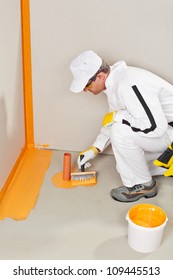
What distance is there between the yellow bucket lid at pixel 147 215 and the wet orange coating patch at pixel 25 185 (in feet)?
1.97

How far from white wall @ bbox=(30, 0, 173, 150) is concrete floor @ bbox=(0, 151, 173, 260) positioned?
53 cm

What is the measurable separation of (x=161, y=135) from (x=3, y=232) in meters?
1.01

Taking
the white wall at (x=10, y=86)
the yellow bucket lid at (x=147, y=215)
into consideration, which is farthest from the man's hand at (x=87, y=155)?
the yellow bucket lid at (x=147, y=215)

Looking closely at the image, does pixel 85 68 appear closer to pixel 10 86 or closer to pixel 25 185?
pixel 10 86

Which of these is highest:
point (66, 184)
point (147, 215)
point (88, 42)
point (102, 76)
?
point (88, 42)

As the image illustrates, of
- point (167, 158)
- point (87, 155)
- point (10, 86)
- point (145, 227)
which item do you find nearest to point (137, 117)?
point (167, 158)

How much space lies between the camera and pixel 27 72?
2.71 metres

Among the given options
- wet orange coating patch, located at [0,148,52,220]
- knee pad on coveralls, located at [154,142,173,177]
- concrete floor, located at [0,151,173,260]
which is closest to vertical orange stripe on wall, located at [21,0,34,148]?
wet orange coating patch, located at [0,148,52,220]

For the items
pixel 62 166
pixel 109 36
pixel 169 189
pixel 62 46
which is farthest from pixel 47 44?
pixel 169 189

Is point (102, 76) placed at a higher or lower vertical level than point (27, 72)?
higher

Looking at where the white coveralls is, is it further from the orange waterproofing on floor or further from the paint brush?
the orange waterproofing on floor

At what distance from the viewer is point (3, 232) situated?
206 centimetres

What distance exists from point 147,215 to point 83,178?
593mm
